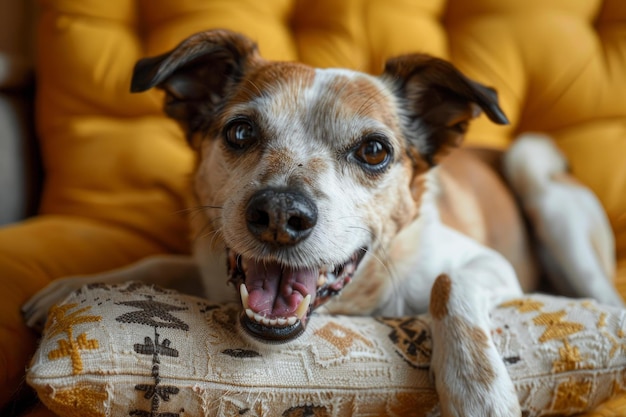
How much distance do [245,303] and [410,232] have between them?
0.70m

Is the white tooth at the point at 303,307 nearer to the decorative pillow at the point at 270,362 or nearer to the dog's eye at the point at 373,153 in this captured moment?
the decorative pillow at the point at 270,362

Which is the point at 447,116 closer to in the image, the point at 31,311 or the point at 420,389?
the point at 420,389

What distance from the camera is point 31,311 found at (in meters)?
1.40

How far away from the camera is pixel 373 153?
1.40 meters

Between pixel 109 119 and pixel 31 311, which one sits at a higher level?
pixel 109 119

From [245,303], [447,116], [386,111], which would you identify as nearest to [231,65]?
[386,111]

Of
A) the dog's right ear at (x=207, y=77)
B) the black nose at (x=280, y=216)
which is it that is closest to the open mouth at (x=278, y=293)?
the black nose at (x=280, y=216)

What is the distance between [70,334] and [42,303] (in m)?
0.46

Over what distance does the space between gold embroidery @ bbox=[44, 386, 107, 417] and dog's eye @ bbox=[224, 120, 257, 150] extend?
2.28 ft

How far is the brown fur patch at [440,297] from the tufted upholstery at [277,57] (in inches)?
47.0

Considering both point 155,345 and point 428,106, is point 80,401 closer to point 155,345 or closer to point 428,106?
point 155,345

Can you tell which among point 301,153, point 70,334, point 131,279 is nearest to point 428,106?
point 301,153

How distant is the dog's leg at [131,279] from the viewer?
1396 millimetres

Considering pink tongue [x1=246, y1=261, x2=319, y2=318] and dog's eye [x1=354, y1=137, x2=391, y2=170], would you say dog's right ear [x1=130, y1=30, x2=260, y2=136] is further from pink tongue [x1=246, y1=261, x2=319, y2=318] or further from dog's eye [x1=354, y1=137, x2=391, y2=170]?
pink tongue [x1=246, y1=261, x2=319, y2=318]
